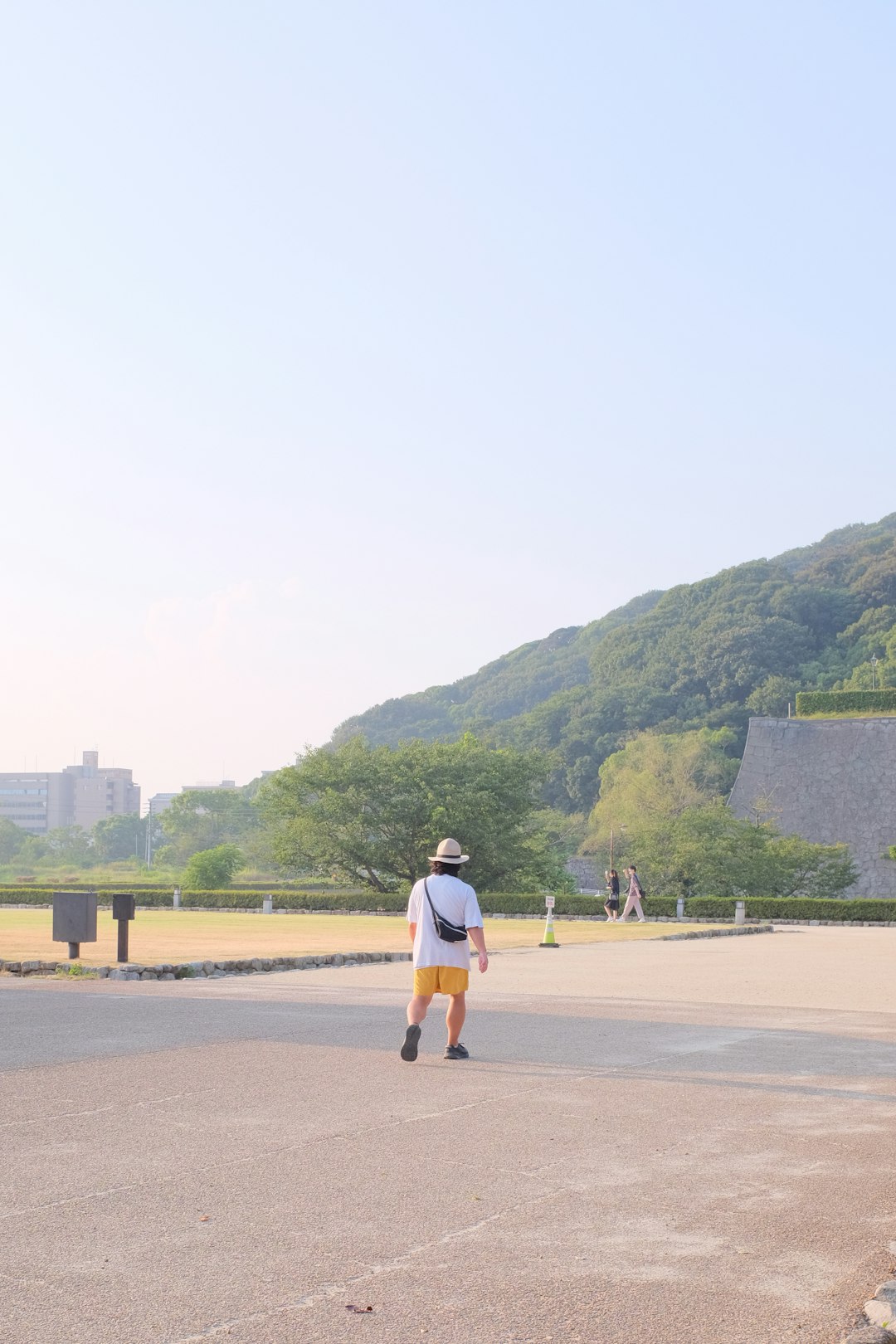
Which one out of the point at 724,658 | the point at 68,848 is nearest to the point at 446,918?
the point at 724,658

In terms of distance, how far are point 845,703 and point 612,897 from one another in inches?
1212

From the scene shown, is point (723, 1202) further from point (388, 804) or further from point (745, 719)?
point (745, 719)

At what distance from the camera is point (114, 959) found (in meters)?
17.4

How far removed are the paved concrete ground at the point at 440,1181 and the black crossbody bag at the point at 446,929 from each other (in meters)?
0.85

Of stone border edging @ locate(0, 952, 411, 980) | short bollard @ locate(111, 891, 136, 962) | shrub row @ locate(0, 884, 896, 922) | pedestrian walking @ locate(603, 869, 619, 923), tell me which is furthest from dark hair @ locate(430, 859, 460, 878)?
shrub row @ locate(0, 884, 896, 922)

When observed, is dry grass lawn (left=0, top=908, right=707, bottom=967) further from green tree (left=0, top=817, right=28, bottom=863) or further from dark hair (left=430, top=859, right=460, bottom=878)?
green tree (left=0, top=817, right=28, bottom=863)

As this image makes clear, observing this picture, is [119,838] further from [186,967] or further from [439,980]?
[439,980]

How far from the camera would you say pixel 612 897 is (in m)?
36.9

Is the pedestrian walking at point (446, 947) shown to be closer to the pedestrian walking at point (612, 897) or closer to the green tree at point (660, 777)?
the pedestrian walking at point (612, 897)

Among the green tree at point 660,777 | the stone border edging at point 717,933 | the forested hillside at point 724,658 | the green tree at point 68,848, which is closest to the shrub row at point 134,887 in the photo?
the green tree at point 660,777

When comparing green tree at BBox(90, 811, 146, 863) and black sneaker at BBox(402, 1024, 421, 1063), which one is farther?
green tree at BBox(90, 811, 146, 863)

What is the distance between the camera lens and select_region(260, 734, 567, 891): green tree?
Answer: 4859cm

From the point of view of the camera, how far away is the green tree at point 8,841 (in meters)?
124

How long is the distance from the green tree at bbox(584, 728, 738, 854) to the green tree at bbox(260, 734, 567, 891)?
11.6m
